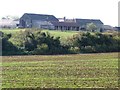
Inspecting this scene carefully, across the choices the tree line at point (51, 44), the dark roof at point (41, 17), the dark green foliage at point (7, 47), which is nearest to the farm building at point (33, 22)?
the dark roof at point (41, 17)

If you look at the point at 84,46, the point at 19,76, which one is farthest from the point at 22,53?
the point at 19,76

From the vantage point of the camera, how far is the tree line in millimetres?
36375

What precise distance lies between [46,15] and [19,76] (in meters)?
67.8

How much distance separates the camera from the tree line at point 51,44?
36.4m

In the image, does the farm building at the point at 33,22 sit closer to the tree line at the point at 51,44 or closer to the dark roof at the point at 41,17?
the dark roof at the point at 41,17

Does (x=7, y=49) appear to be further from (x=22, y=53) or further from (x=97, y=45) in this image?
(x=97, y=45)

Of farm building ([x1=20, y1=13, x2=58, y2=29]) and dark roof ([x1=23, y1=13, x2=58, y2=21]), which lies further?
dark roof ([x1=23, y1=13, x2=58, y2=21])

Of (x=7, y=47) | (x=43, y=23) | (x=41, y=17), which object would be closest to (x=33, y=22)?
(x=43, y=23)

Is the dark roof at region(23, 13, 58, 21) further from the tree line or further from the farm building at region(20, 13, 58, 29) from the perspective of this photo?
the tree line

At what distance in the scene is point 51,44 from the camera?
126 ft

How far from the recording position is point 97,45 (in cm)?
4066

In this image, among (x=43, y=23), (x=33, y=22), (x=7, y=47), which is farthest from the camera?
(x=43, y=23)

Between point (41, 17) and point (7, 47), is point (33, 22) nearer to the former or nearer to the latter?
point (41, 17)

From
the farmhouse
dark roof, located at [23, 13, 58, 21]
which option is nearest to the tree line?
the farmhouse
